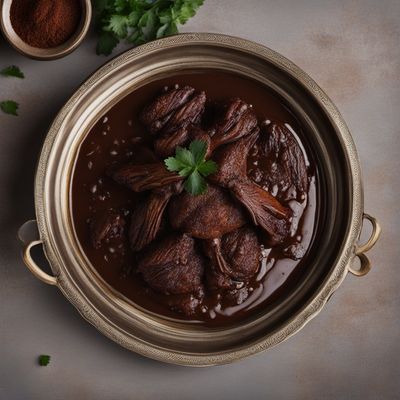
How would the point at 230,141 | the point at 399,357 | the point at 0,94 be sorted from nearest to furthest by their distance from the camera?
1. the point at 230,141
2. the point at 0,94
3. the point at 399,357

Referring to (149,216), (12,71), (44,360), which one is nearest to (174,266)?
(149,216)

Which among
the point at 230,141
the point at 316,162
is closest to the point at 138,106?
the point at 230,141

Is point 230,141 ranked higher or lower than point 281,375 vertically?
higher

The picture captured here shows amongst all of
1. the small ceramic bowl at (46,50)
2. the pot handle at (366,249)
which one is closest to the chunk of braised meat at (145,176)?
the small ceramic bowl at (46,50)

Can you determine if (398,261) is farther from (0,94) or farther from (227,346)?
(0,94)

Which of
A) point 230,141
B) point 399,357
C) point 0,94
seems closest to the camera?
point 230,141

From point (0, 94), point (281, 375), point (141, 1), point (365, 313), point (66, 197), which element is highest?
point (141, 1)

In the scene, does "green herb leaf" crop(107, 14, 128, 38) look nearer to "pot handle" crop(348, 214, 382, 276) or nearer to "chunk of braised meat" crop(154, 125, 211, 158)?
"chunk of braised meat" crop(154, 125, 211, 158)

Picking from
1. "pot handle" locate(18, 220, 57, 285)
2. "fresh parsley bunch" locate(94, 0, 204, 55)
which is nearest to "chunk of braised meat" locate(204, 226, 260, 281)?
"pot handle" locate(18, 220, 57, 285)

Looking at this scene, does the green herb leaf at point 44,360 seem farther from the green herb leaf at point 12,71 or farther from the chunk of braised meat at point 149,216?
the green herb leaf at point 12,71
